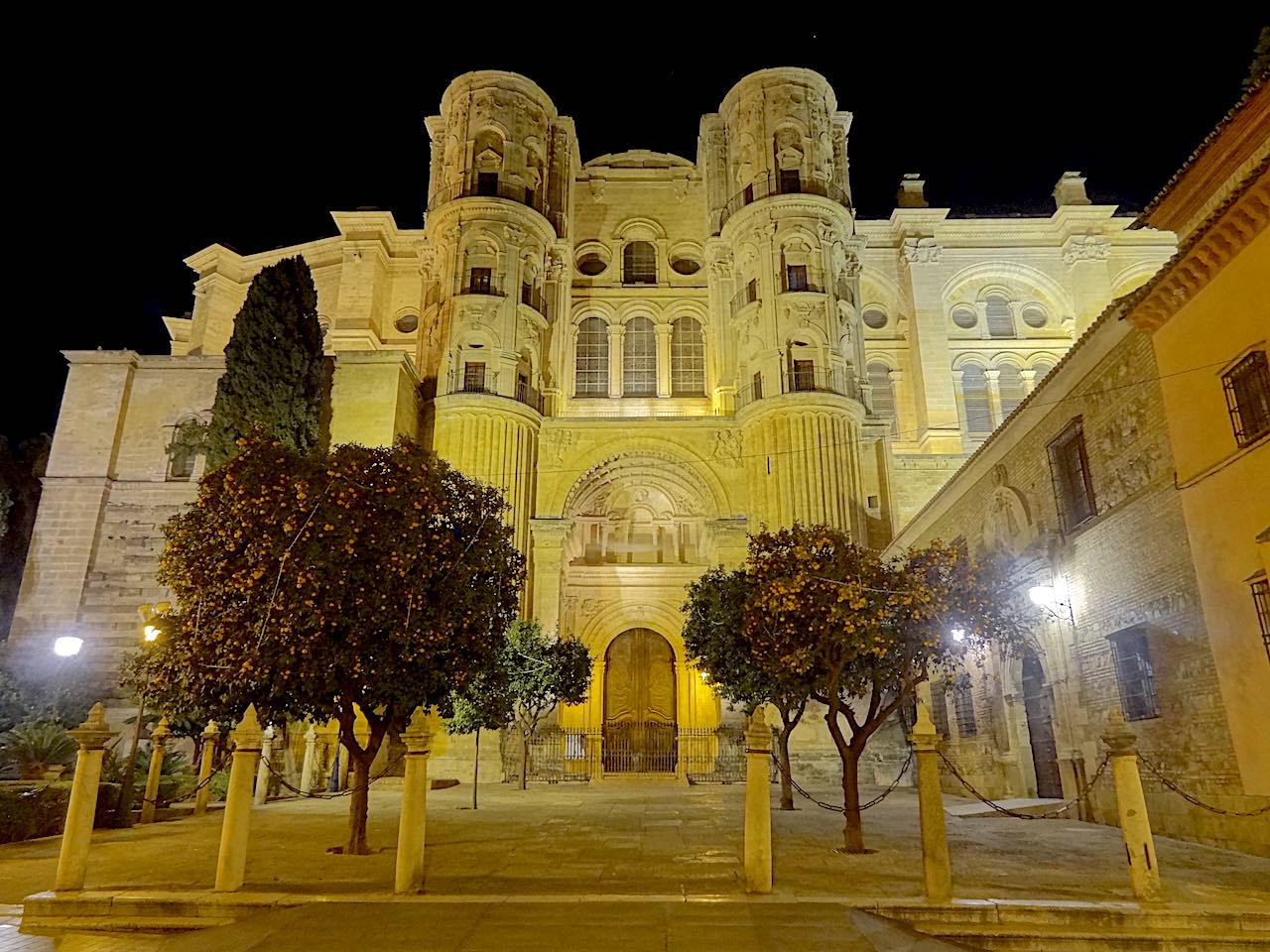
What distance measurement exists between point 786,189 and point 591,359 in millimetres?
8297

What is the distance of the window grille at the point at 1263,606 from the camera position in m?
8.22

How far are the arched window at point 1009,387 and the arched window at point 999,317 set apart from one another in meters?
1.45

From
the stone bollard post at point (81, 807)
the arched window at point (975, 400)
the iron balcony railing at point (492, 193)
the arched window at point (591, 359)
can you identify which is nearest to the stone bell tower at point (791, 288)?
the arched window at point (591, 359)

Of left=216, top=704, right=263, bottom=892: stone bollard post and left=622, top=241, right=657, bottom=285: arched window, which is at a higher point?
left=622, top=241, right=657, bottom=285: arched window

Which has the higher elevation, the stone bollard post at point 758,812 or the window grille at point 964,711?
the window grille at point 964,711

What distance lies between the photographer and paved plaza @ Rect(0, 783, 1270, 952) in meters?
6.22

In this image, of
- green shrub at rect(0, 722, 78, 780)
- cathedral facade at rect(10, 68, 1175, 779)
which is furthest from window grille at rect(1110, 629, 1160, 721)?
green shrub at rect(0, 722, 78, 780)

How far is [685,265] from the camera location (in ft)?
A: 97.9

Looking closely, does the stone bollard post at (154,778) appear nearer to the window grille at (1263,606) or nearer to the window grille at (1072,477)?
the window grille at (1072,477)

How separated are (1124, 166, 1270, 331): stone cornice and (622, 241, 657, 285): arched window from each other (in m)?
20.3

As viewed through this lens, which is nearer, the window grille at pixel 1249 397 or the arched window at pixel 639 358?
the window grille at pixel 1249 397

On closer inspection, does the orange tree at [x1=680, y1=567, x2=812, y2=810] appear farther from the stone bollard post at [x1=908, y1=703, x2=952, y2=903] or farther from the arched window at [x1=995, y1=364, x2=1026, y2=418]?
the arched window at [x1=995, y1=364, x2=1026, y2=418]

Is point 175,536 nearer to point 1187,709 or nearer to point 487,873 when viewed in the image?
point 487,873

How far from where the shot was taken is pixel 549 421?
2500 cm
